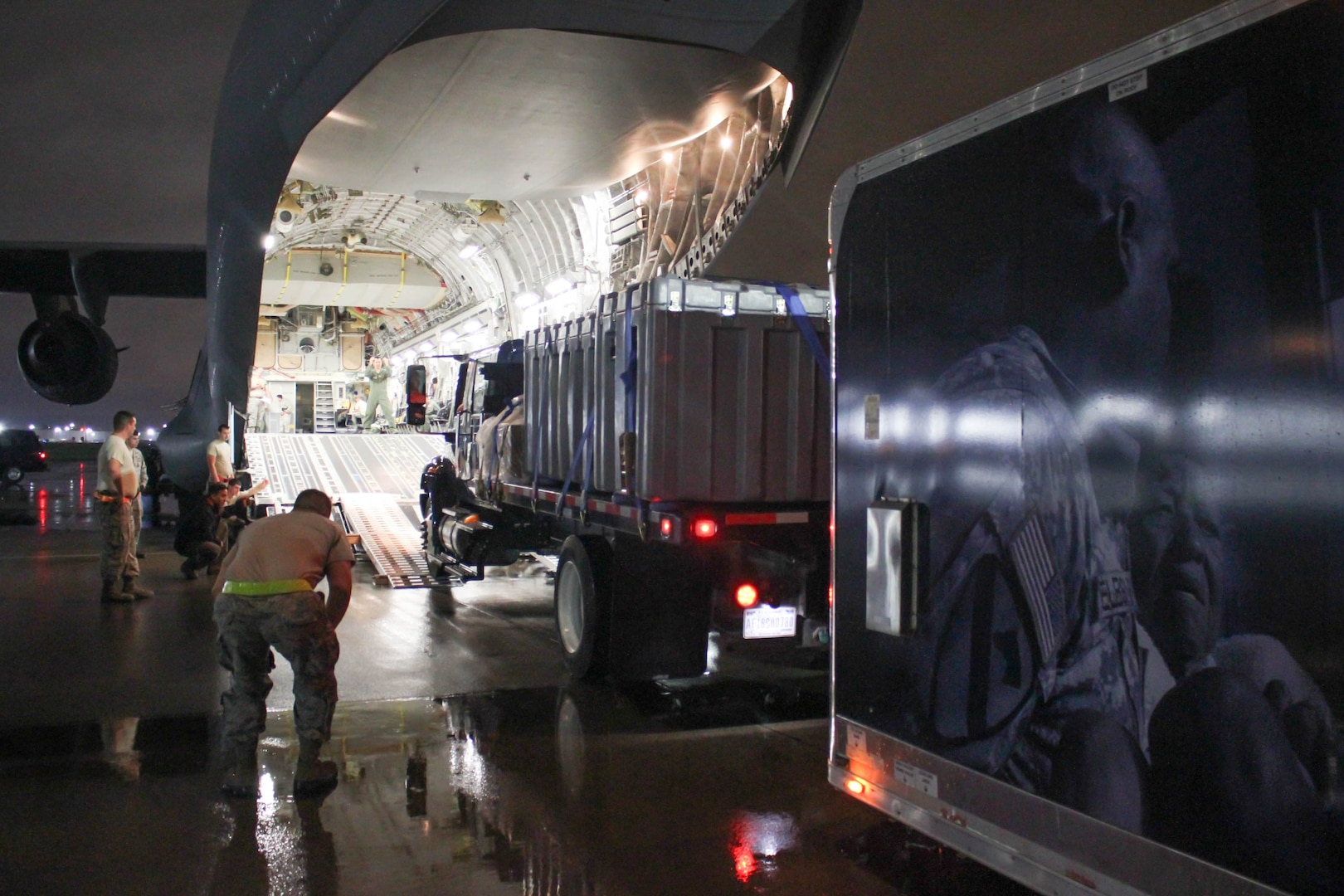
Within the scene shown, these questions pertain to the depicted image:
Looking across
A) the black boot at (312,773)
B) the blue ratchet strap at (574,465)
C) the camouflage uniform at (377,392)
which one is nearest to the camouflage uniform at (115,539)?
the blue ratchet strap at (574,465)

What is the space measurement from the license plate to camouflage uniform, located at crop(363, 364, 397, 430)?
29144 millimetres

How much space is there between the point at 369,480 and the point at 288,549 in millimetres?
12780

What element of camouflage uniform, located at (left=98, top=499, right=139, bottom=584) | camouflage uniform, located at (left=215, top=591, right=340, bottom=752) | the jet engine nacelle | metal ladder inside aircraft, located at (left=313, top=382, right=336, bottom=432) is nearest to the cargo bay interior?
camouflage uniform, located at (left=215, top=591, right=340, bottom=752)

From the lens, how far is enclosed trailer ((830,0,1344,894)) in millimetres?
2734

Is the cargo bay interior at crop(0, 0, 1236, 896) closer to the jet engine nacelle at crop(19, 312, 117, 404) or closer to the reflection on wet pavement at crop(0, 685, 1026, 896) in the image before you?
the reflection on wet pavement at crop(0, 685, 1026, 896)

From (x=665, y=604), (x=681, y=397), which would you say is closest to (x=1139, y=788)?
(x=681, y=397)

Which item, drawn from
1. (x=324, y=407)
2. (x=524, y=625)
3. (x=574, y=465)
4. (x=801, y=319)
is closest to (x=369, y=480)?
(x=524, y=625)

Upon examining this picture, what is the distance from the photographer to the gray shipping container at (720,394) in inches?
274

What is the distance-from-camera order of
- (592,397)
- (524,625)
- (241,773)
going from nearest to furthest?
(241,773) < (592,397) < (524,625)

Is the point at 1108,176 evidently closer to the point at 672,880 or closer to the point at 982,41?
the point at 672,880

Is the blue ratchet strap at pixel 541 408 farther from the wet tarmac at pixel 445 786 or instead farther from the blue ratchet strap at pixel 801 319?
the blue ratchet strap at pixel 801 319

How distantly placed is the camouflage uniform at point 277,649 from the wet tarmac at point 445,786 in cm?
37

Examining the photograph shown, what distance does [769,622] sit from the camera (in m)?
7.23

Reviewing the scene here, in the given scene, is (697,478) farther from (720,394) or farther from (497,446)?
(497,446)
